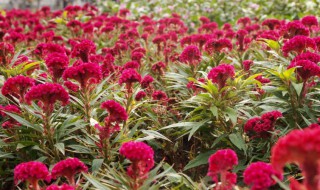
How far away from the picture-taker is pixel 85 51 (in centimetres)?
327

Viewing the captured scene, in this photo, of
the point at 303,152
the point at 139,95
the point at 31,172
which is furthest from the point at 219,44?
the point at 303,152

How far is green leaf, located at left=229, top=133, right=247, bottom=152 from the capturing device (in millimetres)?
2644

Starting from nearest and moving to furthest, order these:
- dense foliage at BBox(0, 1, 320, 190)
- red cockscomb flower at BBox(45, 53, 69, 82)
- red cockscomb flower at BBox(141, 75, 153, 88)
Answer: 1. dense foliage at BBox(0, 1, 320, 190)
2. red cockscomb flower at BBox(45, 53, 69, 82)
3. red cockscomb flower at BBox(141, 75, 153, 88)

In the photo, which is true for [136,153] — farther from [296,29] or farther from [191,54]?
[296,29]

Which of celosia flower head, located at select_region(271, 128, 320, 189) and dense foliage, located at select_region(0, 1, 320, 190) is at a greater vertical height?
celosia flower head, located at select_region(271, 128, 320, 189)

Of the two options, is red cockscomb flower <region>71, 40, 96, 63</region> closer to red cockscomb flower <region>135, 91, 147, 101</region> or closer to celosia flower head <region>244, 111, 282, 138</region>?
red cockscomb flower <region>135, 91, 147, 101</region>

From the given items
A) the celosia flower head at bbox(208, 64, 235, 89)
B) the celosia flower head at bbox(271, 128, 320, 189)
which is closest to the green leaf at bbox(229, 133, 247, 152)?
the celosia flower head at bbox(208, 64, 235, 89)

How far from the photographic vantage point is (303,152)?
1.09 m

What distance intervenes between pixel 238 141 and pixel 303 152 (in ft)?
5.31

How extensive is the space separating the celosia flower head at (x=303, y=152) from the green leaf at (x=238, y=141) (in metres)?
1.46

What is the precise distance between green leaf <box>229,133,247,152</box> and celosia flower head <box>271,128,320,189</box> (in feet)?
→ 4.78

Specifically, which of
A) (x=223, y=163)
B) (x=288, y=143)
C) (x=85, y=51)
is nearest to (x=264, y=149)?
(x=223, y=163)

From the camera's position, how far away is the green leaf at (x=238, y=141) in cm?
264

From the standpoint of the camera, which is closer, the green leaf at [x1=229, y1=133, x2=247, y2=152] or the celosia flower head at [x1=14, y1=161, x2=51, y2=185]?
the celosia flower head at [x1=14, y1=161, x2=51, y2=185]
